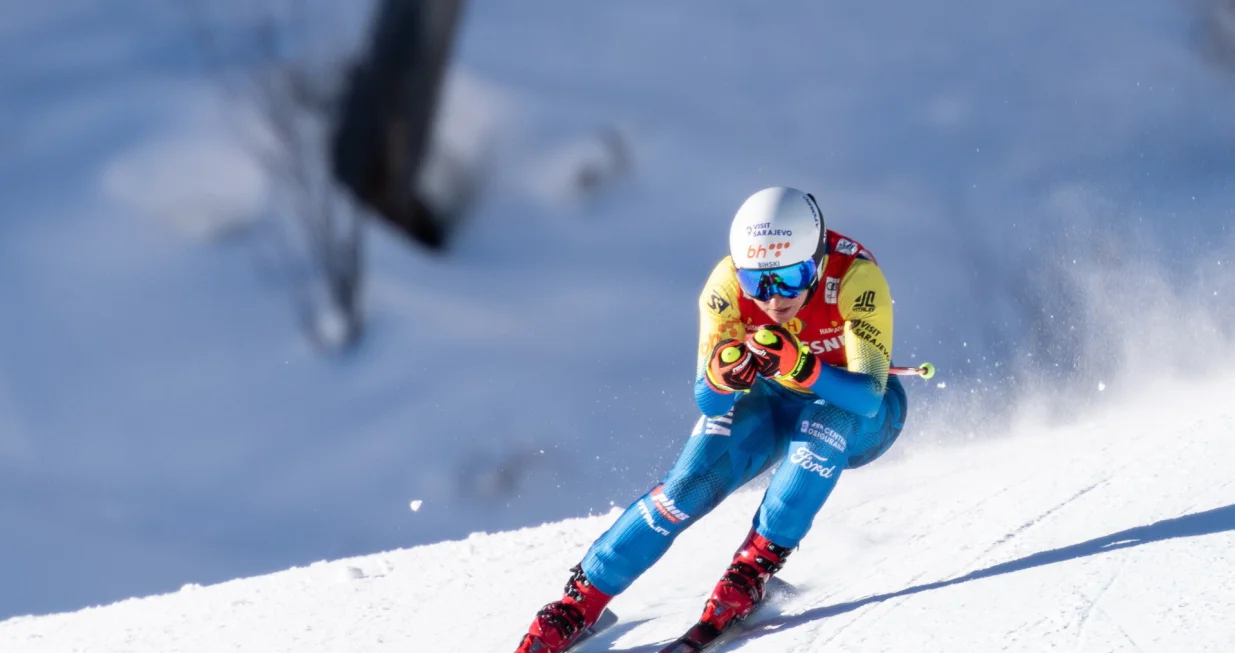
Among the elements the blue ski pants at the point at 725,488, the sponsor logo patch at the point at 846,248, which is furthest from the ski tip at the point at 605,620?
the sponsor logo patch at the point at 846,248

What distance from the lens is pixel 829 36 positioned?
16.0 m

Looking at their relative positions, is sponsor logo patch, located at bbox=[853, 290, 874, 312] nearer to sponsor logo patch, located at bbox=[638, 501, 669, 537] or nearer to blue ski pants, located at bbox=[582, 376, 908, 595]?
blue ski pants, located at bbox=[582, 376, 908, 595]

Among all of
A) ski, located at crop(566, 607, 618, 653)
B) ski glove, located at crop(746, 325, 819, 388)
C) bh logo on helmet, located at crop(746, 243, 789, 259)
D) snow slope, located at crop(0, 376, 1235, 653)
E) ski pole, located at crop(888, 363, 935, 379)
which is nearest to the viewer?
snow slope, located at crop(0, 376, 1235, 653)

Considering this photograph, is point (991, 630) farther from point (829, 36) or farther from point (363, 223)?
point (829, 36)

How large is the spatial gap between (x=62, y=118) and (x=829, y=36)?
32.2ft

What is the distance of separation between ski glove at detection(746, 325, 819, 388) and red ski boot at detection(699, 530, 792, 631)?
0.63 m

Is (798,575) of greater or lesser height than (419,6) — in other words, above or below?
below

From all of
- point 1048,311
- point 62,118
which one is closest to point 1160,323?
point 1048,311

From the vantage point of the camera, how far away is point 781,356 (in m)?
3.85

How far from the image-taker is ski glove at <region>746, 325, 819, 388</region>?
12.6ft

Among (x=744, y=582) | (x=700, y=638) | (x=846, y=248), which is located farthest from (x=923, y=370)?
(x=700, y=638)

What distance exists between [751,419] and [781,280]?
556 millimetres

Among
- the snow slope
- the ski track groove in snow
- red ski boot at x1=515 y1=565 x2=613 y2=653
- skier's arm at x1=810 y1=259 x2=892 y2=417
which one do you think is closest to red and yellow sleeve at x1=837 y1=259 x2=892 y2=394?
skier's arm at x1=810 y1=259 x2=892 y2=417

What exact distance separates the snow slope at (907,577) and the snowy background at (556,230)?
17.3 ft
